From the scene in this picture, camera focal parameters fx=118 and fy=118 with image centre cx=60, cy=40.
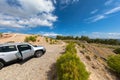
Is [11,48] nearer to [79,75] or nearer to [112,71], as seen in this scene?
[79,75]

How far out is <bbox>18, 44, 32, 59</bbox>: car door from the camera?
1023 cm

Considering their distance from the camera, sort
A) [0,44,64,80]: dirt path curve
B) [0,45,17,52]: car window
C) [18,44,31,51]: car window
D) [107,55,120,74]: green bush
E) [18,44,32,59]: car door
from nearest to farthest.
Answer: [0,44,64,80]: dirt path curve
[0,45,17,52]: car window
[18,44,32,59]: car door
[18,44,31,51]: car window
[107,55,120,74]: green bush

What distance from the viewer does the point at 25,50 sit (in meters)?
10.6

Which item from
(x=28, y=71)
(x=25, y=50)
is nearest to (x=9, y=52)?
(x=25, y=50)

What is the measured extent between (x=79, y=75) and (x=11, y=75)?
5.05 metres

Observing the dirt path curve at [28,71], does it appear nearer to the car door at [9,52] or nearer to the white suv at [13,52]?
the white suv at [13,52]

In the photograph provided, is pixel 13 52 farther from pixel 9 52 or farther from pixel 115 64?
pixel 115 64

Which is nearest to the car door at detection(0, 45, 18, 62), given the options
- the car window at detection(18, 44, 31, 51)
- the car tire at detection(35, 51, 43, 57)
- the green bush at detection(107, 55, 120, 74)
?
the car window at detection(18, 44, 31, 51)

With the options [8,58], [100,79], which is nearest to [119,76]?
[100,79]

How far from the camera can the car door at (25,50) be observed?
1023 cm

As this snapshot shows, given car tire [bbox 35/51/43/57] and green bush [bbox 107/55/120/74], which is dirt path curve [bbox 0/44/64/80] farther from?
green bush [bbox 107/55/120/74]

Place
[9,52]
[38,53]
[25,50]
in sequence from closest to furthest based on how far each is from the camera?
[9,52] < [25,50] < [38,53]

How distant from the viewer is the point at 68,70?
278 inches

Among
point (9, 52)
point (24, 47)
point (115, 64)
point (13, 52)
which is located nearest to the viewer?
point (9, 52)
